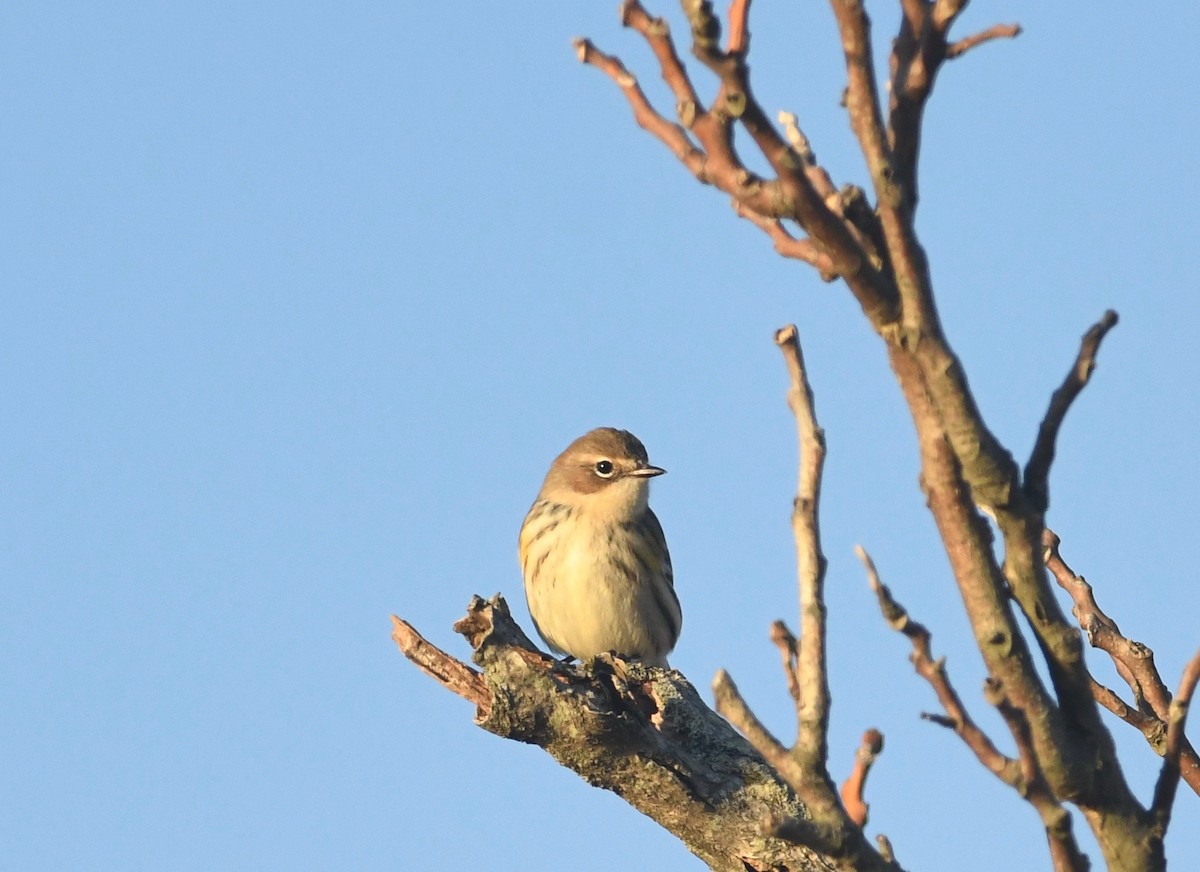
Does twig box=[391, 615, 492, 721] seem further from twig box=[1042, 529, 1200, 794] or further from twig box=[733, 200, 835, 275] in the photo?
twig box=[733, 200, 835, 275]

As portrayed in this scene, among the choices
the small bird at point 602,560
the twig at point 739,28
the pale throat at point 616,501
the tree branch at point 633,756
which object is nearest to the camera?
the twig at point 739,28

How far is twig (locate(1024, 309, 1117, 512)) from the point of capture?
3.68 m

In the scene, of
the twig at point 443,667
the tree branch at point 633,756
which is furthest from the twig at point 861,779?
the twig at point 443,667

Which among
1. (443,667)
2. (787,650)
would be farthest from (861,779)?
(443,667)

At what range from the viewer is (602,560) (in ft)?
45.9

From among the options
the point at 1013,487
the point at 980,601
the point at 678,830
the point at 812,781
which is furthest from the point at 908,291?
the point at 678,830

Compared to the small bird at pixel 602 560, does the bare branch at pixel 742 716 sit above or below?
below

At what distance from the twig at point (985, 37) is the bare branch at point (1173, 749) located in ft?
5.09

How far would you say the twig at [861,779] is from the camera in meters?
3.81

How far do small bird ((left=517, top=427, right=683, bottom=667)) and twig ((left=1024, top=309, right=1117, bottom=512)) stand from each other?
10.2 meters

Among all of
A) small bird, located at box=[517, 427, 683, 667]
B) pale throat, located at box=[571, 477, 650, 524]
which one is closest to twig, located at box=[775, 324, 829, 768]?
small bird, located at box=[517, 427, 683, 667]

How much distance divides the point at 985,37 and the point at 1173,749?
1.82m

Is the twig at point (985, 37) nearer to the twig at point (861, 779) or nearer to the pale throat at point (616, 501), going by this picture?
the twig at point (861, 779)

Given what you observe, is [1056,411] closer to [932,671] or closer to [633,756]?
[932,671]
